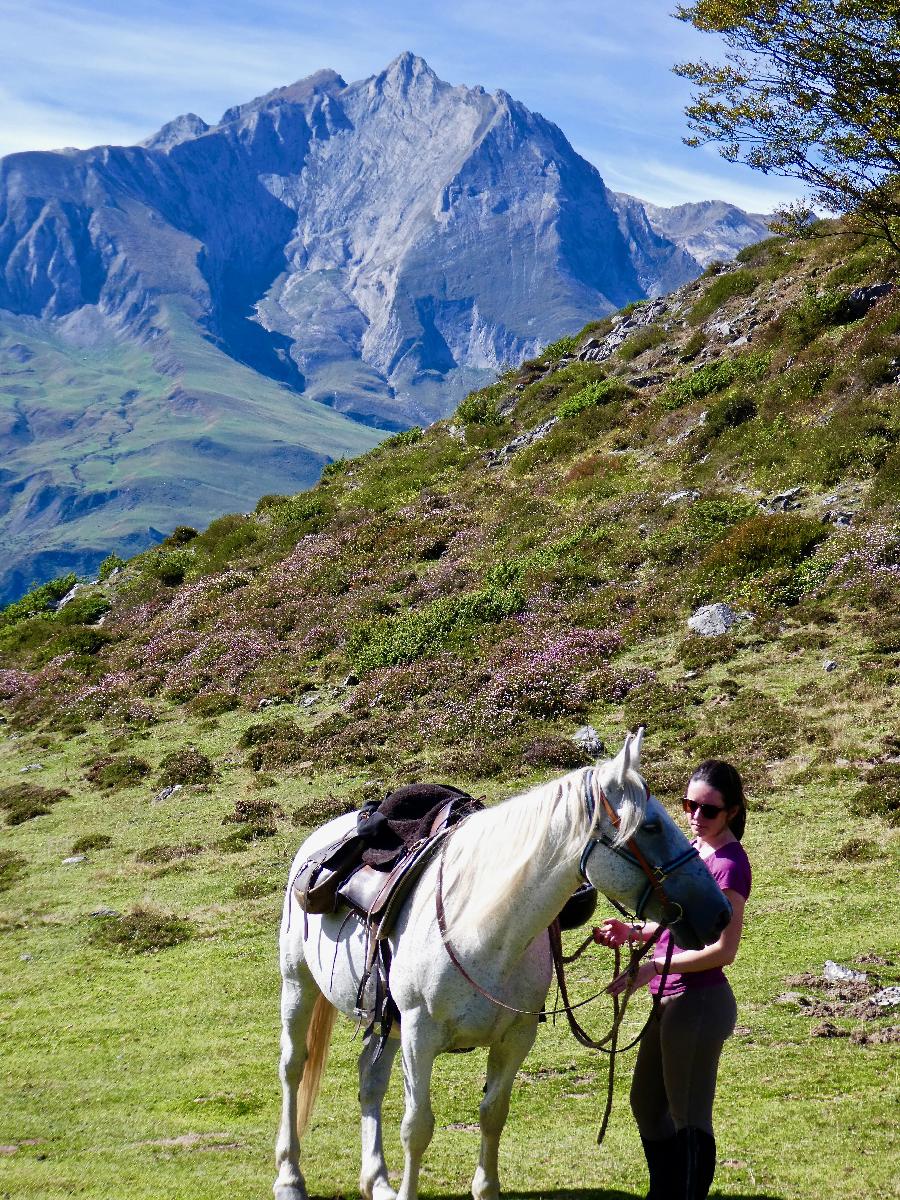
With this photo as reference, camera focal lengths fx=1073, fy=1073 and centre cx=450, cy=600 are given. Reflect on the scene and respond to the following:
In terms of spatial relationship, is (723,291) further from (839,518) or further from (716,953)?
(716,953)

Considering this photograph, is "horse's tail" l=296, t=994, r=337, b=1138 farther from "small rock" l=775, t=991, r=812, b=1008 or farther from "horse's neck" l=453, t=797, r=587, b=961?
"small rock" l=775, t=991, r=812, b=1008

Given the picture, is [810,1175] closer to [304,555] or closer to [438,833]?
[438,833]

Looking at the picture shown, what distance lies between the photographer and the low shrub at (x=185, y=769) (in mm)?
22406

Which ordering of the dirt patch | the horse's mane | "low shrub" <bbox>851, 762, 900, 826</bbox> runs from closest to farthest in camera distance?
the horse's mane → the dirt patch → "low shrub" <bbox>851, 762, 900, 826</bbox>

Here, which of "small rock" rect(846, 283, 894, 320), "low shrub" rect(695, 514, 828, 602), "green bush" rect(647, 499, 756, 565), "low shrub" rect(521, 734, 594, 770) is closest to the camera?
"low shrub" rect(521, 734, 594, 770)

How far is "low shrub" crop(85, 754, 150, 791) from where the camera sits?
2325cm

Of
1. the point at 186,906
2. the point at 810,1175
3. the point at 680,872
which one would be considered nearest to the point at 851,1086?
the point at 810,1175

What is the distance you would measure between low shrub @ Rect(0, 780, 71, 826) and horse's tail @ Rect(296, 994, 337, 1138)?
51.4 feet

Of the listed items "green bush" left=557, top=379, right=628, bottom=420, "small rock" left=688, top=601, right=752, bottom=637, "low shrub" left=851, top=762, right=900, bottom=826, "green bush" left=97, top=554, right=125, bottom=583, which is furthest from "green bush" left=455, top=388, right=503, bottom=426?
"low shrub" left=851, top=762, right=900, bottom=826

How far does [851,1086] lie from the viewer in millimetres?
8531

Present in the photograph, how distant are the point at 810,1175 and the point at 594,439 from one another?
3040 centimetres

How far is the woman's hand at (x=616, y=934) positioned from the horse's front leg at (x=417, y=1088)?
3.87ft

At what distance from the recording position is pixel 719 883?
621 centimetres

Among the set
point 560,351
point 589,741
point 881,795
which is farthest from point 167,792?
point 560,351
